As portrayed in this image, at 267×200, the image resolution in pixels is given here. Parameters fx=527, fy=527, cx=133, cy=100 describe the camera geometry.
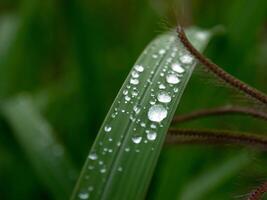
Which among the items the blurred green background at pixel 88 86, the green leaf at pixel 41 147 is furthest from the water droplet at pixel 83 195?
the green leaf at pixel 41 147

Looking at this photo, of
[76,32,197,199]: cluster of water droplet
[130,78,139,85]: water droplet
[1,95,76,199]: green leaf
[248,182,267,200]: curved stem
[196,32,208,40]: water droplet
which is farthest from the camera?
[1,95,76,199]: green leaf

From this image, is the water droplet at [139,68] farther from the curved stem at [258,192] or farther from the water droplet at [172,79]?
the curved stem at [258,192]

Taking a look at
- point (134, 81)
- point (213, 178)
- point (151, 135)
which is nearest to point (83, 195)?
point (151, 135)

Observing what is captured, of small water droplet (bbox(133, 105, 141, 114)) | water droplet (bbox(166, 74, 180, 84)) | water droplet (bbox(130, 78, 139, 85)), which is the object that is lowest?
small water droplet (bbox(133, 105, 141, 114))

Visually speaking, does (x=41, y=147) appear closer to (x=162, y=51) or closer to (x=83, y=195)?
(x=162, y=51)

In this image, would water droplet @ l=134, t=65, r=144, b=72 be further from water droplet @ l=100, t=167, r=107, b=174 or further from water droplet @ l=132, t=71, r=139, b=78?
water droplet @ l=100, t=167, r=107, b=174

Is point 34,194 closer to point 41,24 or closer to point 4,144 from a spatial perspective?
point 4,144

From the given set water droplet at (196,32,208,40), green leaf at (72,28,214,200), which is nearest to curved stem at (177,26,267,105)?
green leaf at (72,28,214,200)
